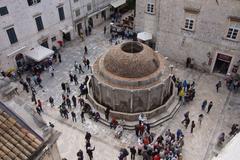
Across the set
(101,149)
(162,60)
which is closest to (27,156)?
(101,149)

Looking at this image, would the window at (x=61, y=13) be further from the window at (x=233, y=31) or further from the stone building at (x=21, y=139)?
the stone building at (x=21, y=139)

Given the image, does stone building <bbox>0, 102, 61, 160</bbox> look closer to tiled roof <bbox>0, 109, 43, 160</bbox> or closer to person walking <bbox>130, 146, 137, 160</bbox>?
tiled roof <bbox>0, 109, 43, 160</bbox>

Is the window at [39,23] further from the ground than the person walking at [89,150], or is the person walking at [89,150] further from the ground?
the window at [39,23]

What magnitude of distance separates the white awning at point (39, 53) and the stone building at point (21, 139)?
1774cm

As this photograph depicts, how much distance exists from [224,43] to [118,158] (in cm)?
1502

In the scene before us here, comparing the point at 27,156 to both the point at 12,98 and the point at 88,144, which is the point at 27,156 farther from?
the point at 88,144

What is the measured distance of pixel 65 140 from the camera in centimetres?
2100

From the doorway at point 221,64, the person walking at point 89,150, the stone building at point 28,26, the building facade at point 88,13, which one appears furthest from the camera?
the building facade at point 88,13

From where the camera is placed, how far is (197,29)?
25734mm

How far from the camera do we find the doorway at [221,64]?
26177 millimetres

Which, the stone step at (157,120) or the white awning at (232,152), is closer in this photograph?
the white awning at (232,152)

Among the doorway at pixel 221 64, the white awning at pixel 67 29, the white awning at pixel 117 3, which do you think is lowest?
the doorway at pixel 221 64

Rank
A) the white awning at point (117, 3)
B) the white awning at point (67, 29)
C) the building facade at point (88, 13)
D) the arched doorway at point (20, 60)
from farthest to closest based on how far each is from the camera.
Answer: the white awning at point (117, 3)
the building facade at point (88, 13)
the white awning at point (67, 29)
the arched doorway at point (20, 60)

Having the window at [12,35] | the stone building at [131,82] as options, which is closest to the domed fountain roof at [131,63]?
the stone building at [131,82]
